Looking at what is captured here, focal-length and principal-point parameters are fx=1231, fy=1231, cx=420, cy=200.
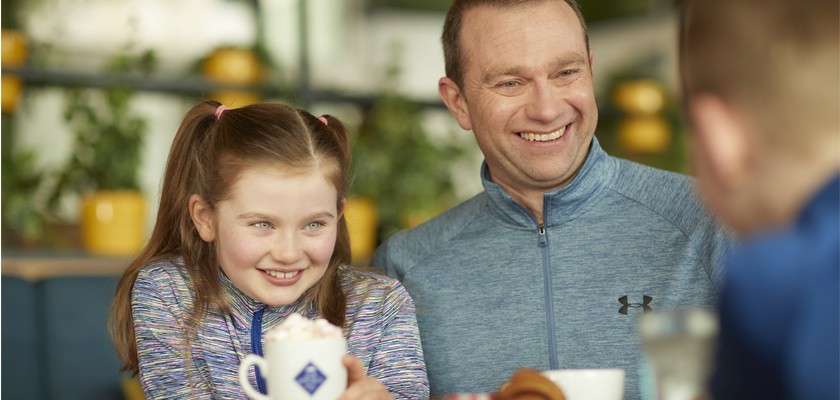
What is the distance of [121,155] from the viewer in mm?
3805

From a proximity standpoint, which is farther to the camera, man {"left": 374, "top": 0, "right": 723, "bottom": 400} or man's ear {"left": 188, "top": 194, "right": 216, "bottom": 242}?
man {"left": 374, "top": 0, "right": 723, "bottom": 400}

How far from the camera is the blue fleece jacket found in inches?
79.8

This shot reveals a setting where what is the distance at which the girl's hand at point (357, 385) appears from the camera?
1.40 m

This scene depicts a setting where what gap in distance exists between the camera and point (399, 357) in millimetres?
1834

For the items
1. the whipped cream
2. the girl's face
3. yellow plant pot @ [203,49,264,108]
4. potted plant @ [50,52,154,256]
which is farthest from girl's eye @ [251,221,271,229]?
yellow plant pot @ [203,49,264,108]

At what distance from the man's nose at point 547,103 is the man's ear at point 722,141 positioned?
3.94 feet

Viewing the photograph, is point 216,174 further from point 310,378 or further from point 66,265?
point 66,265

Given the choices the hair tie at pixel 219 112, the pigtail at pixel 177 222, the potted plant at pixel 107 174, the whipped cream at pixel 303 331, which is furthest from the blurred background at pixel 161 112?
the whipped cream at pixel 303 331

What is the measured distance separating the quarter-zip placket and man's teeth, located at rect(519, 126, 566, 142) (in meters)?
0.10

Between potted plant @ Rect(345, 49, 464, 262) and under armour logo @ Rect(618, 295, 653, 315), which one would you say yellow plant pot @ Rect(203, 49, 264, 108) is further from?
under armour logo @ Rect(618, 295, 653, 315)

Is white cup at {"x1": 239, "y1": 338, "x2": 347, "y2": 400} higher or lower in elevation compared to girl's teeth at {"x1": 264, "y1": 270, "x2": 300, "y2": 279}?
lower

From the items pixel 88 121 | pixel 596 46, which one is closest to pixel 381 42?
pixel 596 46

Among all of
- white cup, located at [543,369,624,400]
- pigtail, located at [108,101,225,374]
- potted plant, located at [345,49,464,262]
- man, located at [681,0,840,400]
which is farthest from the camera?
potted plant, located at [345,49,464,262]

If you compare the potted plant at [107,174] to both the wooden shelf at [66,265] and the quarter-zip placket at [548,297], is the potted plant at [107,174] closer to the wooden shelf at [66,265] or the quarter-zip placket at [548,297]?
the wooden shelf at [66,265]
